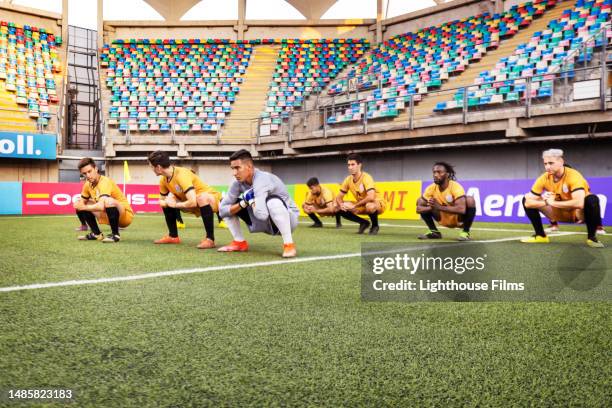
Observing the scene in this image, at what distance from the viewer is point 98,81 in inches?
1096

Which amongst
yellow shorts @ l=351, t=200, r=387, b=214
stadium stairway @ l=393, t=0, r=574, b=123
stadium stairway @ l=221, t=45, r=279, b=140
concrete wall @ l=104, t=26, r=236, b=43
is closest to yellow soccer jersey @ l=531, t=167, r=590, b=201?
yellow shorts @ l=351, t=200, r=387, b=214

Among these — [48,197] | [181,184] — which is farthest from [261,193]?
[48,197]

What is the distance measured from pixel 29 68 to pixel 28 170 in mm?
6184

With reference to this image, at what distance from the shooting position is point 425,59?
22.7 m

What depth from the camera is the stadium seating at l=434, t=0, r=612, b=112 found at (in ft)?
48.4

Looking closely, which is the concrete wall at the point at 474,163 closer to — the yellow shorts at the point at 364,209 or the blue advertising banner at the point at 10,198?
the yellow shorts at the point at 364,209

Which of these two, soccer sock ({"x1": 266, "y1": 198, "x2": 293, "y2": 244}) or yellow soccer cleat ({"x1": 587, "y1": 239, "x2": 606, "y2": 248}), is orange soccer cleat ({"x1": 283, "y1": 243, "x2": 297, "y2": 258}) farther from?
yellow soccer cleat ({"x1": 587, "y1": 239, "x2": 606, "y2": 248})

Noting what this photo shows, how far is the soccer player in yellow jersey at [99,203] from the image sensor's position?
683 centimetres

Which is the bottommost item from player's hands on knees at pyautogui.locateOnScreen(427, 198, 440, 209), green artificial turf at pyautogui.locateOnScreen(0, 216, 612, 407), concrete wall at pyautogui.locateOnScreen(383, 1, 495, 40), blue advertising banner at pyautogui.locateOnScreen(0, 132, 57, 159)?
green artificial turf at pyautogui.locateOnScreen(0, 216, 612, 407)

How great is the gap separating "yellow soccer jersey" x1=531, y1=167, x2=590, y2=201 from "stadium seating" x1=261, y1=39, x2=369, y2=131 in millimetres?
18433

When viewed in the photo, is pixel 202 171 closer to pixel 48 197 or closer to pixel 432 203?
pixel 48 197

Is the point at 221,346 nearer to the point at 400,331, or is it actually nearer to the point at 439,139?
the point at 400,331

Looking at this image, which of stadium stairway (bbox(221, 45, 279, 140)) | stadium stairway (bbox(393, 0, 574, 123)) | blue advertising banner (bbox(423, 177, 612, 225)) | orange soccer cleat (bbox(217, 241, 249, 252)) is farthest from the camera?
stadium stairway (bbox(221, 45, 279, 140))

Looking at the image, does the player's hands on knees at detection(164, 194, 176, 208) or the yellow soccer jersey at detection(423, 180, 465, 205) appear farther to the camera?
the yellow soccer jersey at detection(423, 180, 465, 205)
